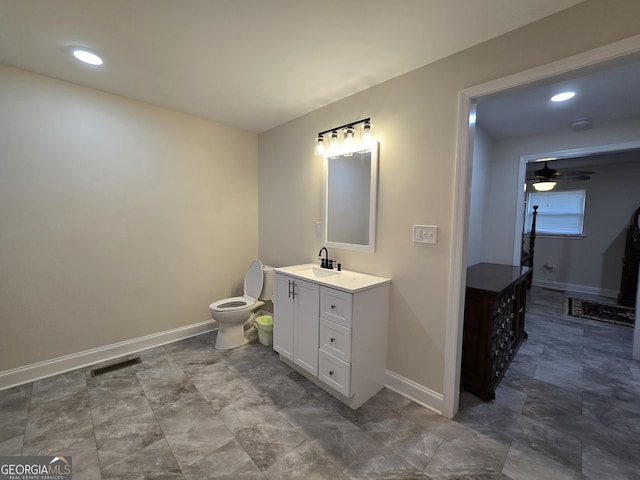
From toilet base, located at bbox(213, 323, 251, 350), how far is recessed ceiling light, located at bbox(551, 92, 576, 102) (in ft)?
11.8

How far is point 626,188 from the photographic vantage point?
451 cm

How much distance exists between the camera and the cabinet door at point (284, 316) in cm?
230

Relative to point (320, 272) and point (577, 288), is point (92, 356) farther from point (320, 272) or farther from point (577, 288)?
point (577, 288)

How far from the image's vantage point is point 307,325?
2146mm

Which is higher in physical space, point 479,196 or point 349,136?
point 349,136

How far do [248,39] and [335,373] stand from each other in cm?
229

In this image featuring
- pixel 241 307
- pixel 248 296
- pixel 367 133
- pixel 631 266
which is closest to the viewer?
pixel 367 133

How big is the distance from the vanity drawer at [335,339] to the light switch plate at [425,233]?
0.82 m

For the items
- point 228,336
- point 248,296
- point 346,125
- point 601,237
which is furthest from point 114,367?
point 601,237

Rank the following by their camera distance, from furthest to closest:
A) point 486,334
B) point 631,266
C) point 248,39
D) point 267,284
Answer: point 631,266, point 267,284, point 486,334, point 248,39

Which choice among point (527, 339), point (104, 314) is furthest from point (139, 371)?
point (527, 339)

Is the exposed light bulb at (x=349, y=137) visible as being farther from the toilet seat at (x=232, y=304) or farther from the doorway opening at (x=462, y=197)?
the toilet seat at (x=232, y=304)

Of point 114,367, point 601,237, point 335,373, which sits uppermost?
point 601,237

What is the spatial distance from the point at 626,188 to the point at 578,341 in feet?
11.3
